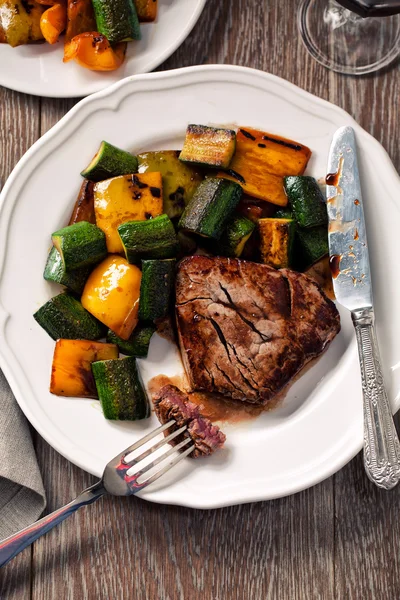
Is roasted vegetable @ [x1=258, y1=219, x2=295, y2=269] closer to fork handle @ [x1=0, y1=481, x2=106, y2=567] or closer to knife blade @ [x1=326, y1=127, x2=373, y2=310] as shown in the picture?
knife blade @ [x1=326, y1=127, x2=373, y2=310]

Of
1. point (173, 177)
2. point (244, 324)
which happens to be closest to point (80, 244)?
point (173, 177)

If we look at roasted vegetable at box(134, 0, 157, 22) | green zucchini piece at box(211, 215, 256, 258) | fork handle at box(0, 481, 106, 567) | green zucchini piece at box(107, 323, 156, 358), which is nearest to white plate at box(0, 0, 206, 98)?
roasted vegetable at box(134, 0, 157, 22)

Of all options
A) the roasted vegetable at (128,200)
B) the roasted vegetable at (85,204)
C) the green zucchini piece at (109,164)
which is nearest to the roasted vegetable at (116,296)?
the roasted vegetable at (128,200)

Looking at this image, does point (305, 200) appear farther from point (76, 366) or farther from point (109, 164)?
point (76, 366)

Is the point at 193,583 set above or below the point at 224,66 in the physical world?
below

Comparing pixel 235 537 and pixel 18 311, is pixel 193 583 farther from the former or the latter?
pixel 18 311

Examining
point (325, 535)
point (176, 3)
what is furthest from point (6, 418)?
point (176, 3)
